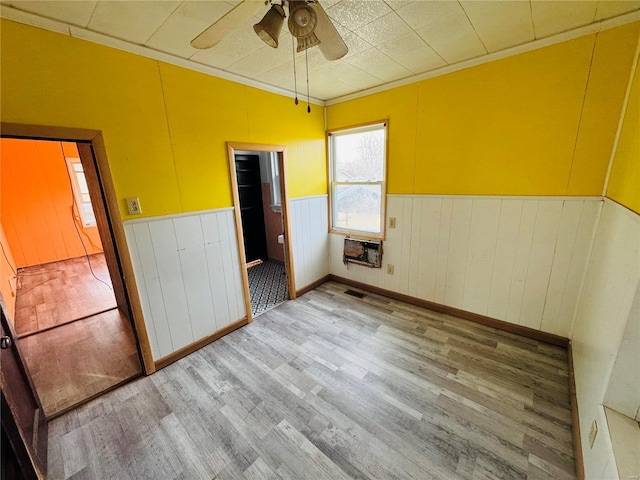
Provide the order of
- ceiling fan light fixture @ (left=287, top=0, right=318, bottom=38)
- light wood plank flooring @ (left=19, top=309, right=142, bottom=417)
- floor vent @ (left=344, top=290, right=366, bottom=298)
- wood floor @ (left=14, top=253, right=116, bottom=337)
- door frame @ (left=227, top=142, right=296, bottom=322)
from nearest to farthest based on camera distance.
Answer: ceiling fan light fixture @ (left=287, top=0, right=318, bottom=38) < light wood plank flooring @ (left=19, top=309, right=142, bottom=417) < door frame @ (left=227, top=142, right=296, bottom=322) < wood floor @ (left=14, top=253, right=116, bottom=337) < floor vent @ (left=344, top=290, right=366, bottom=298)

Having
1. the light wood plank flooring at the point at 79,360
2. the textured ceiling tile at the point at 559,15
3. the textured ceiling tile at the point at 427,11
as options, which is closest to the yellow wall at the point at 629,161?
the textured ceiling tile at the point at 559,15

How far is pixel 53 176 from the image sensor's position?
16.2 ft

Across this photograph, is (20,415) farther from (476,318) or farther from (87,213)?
(87,213)

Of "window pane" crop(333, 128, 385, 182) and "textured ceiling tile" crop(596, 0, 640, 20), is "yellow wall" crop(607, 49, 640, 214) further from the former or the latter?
"window pane" crop(333, 128, 385, 182)

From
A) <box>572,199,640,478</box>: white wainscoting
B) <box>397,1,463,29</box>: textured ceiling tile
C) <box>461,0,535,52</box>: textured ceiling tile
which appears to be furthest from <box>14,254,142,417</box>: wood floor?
<box>461,0,535,52</box>: textured ceiling tile

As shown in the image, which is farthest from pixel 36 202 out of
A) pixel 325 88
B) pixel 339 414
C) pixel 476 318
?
pixel 476 318

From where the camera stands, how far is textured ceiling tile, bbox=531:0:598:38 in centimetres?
151

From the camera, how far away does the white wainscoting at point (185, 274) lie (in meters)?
2.06

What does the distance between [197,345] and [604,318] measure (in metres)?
2.96

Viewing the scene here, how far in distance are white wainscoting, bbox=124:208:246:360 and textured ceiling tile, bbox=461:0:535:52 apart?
2.39 meters

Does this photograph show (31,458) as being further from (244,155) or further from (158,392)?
(244,155)

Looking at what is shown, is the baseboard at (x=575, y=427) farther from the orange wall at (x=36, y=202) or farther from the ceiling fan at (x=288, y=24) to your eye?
Answer: the orange wall at (x=36, y=202)

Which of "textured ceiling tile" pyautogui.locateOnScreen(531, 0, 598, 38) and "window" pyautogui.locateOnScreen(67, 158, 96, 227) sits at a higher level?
"textured ceiling tile" pyautogui.locateOnScreen(531, 0, 598, 38)

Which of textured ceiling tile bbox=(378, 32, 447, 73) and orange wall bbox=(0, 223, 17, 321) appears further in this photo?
orange wall bbox=(0, 223, 17, 321)
